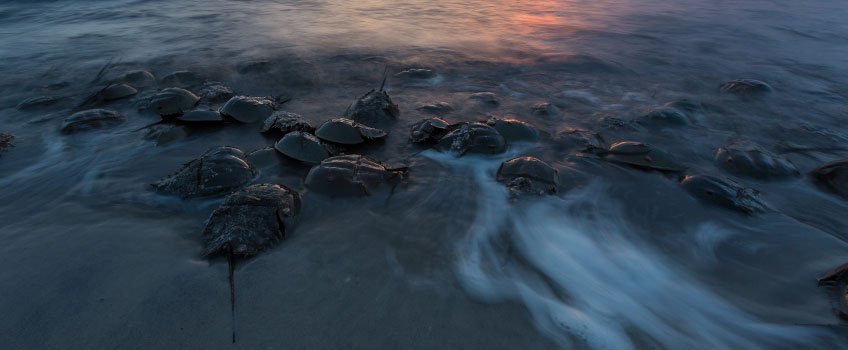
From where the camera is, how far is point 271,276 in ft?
6.48

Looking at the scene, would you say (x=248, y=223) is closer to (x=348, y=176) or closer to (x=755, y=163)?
(x=348, y=176)

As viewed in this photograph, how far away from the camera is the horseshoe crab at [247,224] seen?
206cm

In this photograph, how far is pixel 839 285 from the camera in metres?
1.98

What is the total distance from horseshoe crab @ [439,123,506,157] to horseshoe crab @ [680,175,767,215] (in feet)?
5.13

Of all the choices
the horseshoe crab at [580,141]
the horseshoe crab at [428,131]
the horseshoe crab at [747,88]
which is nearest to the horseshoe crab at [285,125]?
the horseshoe crab at [428,131]

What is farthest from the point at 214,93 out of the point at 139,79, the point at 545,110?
the point at 545,110

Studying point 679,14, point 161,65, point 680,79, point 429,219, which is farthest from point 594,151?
point 679,14

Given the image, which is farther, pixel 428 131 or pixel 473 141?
pixel 428 131

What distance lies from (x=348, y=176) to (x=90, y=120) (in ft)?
10.3

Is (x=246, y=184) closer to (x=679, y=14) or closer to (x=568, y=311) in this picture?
(x=568, y=311)

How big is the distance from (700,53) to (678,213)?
6.15 metres

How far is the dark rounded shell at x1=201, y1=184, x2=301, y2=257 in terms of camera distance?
6.77 feet

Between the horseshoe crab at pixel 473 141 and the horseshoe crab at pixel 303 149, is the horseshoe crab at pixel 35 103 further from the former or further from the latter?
the horseshoe crab at pixel 473 141

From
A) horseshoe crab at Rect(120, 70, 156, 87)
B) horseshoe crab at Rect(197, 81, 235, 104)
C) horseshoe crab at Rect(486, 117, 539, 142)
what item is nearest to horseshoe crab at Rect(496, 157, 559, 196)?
horseshoe crab at Rect(486, 117, 539, 142)
